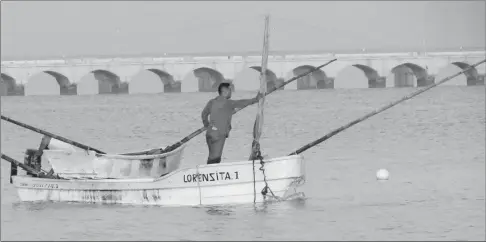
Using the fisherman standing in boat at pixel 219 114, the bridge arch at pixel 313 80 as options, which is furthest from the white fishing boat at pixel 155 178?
the bridge arch at pixel 313 80

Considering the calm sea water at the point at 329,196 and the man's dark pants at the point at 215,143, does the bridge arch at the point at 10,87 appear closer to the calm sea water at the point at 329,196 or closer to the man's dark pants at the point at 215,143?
the calm sea water at the point at 329,196

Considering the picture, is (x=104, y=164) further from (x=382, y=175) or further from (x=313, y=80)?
(x=313, y=80)

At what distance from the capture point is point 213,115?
25031 millimetres

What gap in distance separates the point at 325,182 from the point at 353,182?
669 millimetres

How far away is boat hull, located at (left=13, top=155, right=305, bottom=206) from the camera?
24500 millimetres

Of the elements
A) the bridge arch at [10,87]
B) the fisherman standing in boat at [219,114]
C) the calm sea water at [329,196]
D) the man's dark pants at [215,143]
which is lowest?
the calm sea water at [329,196]

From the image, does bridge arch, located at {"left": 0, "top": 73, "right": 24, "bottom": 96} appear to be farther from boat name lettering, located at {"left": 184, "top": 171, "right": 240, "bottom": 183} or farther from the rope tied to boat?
the rope tied to boat

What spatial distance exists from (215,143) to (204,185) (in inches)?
36.7

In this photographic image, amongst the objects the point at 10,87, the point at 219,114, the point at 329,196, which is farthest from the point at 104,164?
the point at 10,87

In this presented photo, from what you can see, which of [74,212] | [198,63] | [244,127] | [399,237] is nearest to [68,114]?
[244,127]

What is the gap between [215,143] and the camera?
25.2 meters

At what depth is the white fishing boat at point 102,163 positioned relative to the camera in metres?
26.8

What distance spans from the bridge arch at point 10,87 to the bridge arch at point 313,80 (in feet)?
88.0

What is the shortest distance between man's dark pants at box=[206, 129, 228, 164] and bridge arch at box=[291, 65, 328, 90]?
325 feet
